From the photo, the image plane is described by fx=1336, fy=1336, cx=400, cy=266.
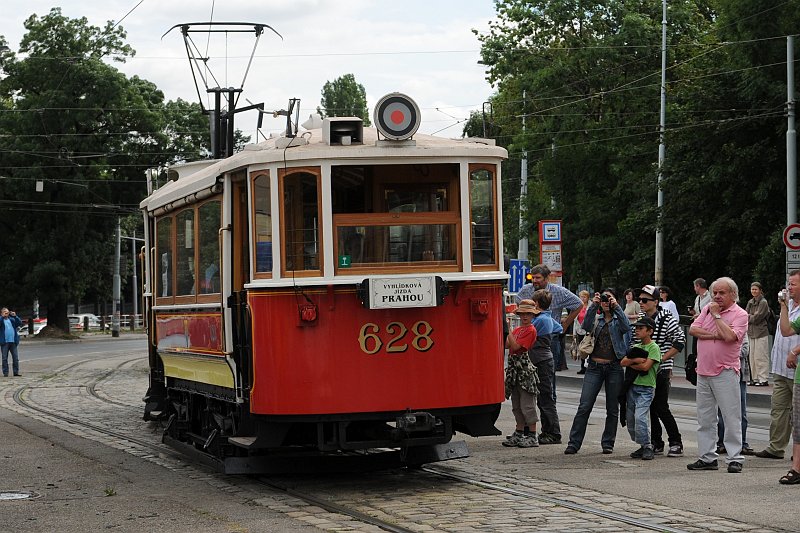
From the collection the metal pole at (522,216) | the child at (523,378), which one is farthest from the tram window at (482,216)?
the metal pole at (522,216)

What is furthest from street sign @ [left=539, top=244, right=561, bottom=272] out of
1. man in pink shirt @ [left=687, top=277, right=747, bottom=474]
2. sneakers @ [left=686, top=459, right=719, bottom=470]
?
sneakers @ [left=686, top=459, right=719, bottom=470]

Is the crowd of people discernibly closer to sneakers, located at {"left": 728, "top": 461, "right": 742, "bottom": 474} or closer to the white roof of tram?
sneakers, located at {"left": 728, "top": 461, "right": 742, "bottom": 474}

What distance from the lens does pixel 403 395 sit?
10.6 m

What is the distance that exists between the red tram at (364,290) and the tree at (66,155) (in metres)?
44.1

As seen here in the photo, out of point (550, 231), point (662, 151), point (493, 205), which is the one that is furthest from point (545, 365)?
point (662, 151)

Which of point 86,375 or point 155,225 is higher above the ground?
point 155,225

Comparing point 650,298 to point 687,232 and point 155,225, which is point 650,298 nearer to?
point 155,225

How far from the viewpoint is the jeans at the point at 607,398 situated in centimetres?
1287

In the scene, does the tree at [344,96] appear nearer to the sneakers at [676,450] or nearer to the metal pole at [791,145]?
the metal pole at [791,145]

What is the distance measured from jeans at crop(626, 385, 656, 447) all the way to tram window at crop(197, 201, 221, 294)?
410 centimetres

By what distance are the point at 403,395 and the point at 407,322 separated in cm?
58

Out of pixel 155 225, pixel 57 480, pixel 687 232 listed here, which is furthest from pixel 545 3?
pixel 57 480

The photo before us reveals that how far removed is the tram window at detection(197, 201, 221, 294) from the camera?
460 inches

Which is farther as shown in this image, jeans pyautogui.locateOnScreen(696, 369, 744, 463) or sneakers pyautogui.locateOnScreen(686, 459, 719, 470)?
sneakers pyautogui.locateOnScreen(686, 459, 719, 470)
